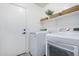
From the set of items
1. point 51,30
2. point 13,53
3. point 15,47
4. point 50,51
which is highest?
point 51,30

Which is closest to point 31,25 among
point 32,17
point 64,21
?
point 32,17

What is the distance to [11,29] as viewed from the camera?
6.28 feet

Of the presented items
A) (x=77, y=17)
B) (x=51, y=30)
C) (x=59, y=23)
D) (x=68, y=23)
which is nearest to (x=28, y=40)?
(x=51, y=30)

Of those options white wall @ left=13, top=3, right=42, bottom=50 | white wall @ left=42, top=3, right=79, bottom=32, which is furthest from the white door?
white wall @ left=42, top=3, right=79, bottom=32

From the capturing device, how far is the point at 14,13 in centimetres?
200

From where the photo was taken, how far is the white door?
1766mm

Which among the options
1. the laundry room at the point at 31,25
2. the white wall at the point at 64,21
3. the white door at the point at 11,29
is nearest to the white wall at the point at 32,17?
the laundry room at the point at 31,25

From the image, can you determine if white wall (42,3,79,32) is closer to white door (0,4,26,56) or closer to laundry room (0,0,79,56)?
laundry room (0,0,79,56)

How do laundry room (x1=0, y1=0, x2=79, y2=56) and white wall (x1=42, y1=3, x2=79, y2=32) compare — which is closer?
white wall (x1=42, y1=3, x2=79, y2=32)

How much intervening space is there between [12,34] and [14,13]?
0.57 metres

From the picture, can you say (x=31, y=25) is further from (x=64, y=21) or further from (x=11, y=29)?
(x=64, y=21)

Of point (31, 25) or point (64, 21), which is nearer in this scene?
point (64, 21)

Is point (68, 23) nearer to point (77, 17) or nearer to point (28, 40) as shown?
point (77, 17)

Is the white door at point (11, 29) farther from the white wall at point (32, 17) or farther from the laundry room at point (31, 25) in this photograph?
the white wall at point (32, 17)
